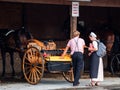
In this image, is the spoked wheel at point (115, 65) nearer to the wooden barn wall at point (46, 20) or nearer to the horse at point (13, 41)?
the wooden barn wall at point (46, 20)

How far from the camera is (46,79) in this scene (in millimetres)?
18047

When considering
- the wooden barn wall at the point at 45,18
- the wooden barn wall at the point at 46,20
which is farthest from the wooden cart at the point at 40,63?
the wooden barn wall at the point at 46,20

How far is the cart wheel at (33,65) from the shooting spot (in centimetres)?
1548

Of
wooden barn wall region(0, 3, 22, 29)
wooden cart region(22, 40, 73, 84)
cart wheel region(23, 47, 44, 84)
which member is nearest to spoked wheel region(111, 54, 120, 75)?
wooden cart region(22, 40, 73, 84)

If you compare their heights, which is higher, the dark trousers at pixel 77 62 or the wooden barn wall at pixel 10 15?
the wooden barn wall at pixel 10 15

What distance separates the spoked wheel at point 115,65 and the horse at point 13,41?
13.7 ft

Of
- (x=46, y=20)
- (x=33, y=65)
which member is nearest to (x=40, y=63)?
(x=33, y=65)

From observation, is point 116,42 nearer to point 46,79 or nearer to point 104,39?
point 104,39

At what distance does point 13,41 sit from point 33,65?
1940mm

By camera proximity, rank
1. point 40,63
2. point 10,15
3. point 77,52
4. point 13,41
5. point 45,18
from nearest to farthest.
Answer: point 77,52
point 40,63
point 13,41
point 10,15
point 45,18

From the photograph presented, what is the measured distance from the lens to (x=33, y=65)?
51.5ft

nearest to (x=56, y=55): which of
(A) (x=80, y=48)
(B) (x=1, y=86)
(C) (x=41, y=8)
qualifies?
(A) (x=80, y=48)

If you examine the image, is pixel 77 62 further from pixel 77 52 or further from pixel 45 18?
pixel 45 18

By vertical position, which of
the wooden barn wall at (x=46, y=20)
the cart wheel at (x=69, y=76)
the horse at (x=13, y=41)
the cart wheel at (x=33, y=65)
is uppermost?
the wooden barn wall at (x=46, y=20)
